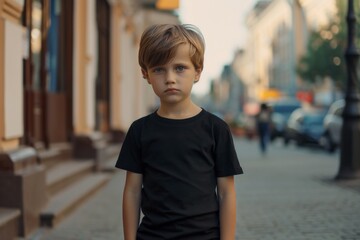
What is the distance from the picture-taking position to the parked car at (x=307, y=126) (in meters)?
24.4

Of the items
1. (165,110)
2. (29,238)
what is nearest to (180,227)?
(165,110)

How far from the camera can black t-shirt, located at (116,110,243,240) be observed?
7.86ft

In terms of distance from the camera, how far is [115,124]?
1895 centimetres

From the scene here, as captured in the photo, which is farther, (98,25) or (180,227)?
(98,25)

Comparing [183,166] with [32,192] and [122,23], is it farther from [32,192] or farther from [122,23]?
[122,23]

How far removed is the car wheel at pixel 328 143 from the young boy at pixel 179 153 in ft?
62.6

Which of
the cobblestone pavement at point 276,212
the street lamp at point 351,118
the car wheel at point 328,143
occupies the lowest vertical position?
the car wheel at point 328,143

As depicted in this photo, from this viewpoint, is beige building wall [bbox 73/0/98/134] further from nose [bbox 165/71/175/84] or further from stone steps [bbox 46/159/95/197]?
nose [bbox 165/71/175/84]

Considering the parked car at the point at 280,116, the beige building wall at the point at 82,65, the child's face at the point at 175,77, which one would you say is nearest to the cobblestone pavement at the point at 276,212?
the beige building wall at the point at 82,65

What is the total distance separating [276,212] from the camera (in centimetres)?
749

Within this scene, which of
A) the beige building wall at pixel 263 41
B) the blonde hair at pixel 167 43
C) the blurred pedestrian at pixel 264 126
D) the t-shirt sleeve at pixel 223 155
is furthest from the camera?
the beige building wall at pixel 263 41

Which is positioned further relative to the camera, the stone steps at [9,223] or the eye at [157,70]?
the stone steps at [9,223]

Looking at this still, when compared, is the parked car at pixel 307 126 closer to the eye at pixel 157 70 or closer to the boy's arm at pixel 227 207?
the boy's arm at pixel 227 207

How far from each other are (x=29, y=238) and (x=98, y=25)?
10621 mm
